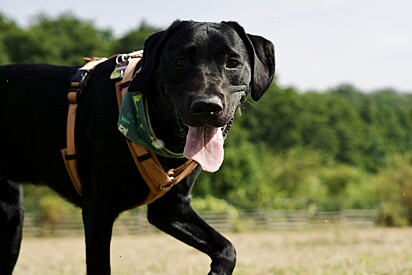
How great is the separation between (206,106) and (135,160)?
3.02 feet

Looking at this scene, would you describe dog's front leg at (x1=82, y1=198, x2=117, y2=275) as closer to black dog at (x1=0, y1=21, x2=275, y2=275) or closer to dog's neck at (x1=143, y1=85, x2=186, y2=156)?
black dog at (x1=0, y1=21, x2=275, y2=275)

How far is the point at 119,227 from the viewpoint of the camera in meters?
30.2

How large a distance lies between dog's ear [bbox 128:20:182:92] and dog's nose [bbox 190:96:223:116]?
592mm

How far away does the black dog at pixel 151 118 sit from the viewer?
4477 mm

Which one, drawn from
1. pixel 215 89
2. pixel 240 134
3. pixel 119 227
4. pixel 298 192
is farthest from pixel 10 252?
pixel 240 134

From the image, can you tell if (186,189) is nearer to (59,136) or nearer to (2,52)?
(59,136)

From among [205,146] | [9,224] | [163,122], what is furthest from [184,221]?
[9,224]

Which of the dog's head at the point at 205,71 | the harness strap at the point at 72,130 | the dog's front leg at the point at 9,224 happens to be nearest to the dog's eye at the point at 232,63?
the dog's head at the point at 205,71

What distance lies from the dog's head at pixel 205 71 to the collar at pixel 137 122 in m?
0.12

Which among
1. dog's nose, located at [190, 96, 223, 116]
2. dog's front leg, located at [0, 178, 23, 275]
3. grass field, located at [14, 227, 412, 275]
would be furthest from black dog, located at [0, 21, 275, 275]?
grass field, located at [14, 227, 412, 275]

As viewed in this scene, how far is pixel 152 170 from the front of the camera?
4859 mm

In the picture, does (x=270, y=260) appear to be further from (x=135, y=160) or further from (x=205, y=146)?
(x=205, y=146)

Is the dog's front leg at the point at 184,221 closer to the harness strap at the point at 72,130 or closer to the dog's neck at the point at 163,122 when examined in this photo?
the dog's neck at the point at 163,122

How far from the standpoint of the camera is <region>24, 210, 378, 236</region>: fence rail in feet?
97.8
